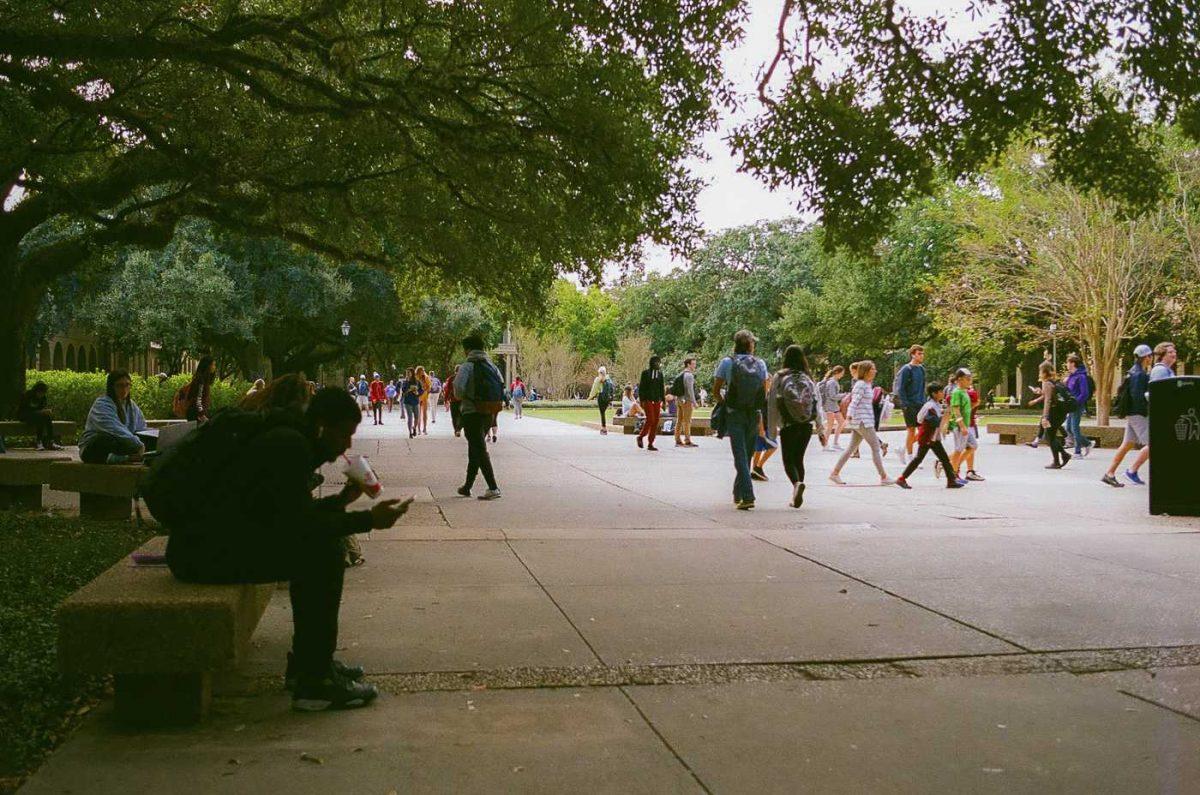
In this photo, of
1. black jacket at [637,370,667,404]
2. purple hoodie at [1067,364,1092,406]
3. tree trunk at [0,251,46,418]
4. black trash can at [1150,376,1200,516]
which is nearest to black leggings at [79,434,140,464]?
black trash can at [1150,376,1200,516]

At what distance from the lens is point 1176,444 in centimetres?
1028

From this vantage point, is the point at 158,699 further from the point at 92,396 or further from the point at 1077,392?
the point at 92,396

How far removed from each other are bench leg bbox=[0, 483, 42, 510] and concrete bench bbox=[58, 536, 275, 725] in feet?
25.8

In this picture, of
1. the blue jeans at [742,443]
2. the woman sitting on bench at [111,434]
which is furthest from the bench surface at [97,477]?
the blue jeans at [742,443]

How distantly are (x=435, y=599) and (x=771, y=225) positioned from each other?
217ft

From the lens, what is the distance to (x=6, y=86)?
14.7m

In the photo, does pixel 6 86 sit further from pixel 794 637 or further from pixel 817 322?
pixel 817 322

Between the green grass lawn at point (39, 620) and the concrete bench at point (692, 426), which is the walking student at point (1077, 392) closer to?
the concrete bench at point (692, 426)

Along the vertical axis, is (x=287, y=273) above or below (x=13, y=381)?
above

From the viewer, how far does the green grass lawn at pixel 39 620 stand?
411 centimetres

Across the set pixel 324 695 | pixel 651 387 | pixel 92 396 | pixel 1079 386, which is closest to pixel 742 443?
pixel 324 695

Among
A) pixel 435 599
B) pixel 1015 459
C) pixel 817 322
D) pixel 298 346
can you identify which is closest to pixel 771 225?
pixel 817 322

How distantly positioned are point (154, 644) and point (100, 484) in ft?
21.5

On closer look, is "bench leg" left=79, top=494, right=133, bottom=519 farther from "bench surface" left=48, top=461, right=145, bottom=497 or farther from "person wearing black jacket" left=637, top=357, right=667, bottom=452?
"person wearing black jacket" left=637, top=357, right=667, bottom=452
